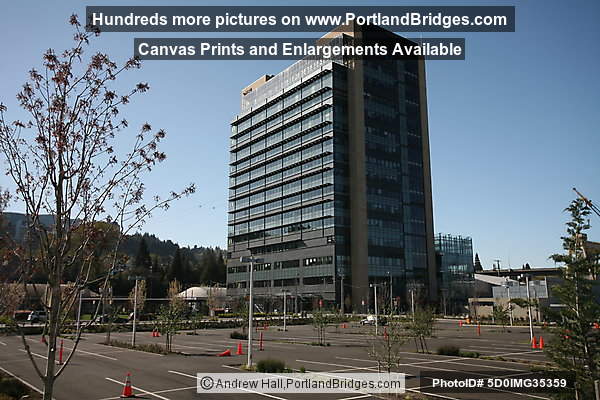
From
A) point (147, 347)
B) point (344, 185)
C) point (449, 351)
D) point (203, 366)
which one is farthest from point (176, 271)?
point (449, 351)

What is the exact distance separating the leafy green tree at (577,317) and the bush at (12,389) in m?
16.1

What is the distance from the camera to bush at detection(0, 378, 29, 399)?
15.6 metres

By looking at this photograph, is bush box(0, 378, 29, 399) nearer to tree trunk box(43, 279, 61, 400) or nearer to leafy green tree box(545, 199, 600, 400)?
tree trunk box(43, 279, 61, 400)

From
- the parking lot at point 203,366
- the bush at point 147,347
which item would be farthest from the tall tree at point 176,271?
the parking lot at point 203,366

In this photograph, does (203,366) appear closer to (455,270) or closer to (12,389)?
(12,389)

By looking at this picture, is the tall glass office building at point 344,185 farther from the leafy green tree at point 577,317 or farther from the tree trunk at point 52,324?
the tree trunk at point 52,324

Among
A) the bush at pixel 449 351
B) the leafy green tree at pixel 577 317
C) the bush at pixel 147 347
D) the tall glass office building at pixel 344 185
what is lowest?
the bush at pixel 147 347

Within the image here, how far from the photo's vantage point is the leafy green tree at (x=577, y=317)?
10172 millimetres

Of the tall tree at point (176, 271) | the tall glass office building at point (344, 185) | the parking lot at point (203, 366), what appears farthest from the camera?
the tall tree at point (176, 271)

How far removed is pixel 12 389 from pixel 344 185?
8660cm

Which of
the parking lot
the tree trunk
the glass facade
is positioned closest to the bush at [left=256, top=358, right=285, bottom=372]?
the parking lot

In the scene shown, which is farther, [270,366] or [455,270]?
[455,270]

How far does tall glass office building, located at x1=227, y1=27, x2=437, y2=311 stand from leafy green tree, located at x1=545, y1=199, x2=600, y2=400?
272 ft

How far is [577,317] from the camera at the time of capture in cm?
1039
